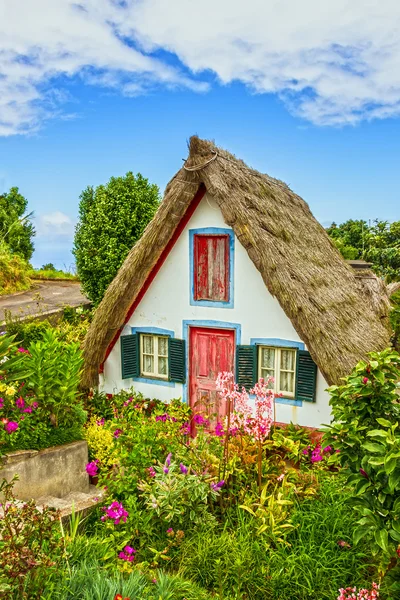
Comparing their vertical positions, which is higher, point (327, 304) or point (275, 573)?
point (327, 304)

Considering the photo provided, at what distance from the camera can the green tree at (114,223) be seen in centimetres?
1591

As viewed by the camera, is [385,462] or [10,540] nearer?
[385,462]

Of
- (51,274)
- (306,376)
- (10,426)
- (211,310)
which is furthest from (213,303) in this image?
(51,274)

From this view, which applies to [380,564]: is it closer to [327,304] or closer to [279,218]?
[327,304]

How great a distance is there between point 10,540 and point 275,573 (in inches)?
103

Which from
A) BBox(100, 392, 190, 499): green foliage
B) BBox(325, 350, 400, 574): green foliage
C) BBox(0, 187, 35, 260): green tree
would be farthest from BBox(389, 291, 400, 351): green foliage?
BBox(0, 187, 35, 260): green tree

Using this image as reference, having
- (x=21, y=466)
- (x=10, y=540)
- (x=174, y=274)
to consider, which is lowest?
(x=21, y=466)

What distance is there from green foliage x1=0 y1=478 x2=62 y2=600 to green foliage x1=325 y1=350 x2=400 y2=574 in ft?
8.45

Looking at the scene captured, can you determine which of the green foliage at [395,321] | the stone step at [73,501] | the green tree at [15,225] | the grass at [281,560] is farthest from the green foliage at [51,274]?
the grass at [281,560]

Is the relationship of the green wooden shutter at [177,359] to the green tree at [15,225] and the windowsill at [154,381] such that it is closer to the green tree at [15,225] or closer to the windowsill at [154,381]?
the windowsill at [154,381]

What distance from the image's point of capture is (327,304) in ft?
30.3

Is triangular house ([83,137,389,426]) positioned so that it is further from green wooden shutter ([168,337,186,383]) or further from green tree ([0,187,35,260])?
green tree ([0,187,35,260])

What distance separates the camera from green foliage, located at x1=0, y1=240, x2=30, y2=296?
2158 centimetres

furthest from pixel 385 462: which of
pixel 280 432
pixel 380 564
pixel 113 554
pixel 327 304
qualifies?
pixel 327 304
